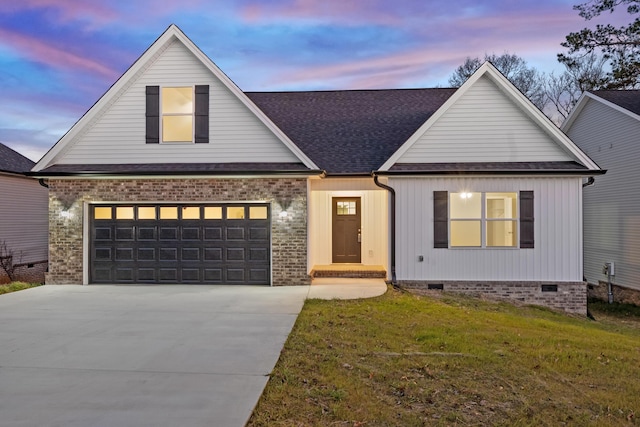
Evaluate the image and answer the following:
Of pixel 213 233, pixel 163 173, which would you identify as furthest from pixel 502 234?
pixel 163 173

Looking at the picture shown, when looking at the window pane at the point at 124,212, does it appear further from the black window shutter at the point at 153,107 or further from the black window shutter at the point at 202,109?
the black window shutter at the point at 202,109

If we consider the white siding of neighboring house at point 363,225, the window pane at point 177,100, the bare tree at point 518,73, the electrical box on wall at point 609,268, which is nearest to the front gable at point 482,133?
the white siding of neighboring house at point 363,225

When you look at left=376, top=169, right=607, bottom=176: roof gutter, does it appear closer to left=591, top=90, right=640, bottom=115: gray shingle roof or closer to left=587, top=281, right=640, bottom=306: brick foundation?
left=591, top=90, right=640, bottom=115: gray shingle roof

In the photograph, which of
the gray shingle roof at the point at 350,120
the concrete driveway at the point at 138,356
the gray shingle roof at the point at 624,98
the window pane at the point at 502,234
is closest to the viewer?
the concrete driveway at the point at 138,356

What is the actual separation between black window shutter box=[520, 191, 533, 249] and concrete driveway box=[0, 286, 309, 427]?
249 inches

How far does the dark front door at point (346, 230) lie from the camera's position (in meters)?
13.8

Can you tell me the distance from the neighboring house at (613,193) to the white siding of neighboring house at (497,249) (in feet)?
16.8

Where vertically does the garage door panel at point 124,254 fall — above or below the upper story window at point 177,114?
below

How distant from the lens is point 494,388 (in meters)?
4.71

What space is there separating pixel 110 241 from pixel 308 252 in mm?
5656

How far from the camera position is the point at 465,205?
11.7 meters

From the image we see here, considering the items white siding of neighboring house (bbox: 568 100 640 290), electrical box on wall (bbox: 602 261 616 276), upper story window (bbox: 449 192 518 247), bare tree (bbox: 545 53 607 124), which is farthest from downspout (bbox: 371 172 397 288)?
bare tree (bbox: 545 53 607 124)

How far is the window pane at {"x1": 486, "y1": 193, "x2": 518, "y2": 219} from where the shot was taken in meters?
11.6

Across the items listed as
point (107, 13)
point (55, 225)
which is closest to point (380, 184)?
point (55, 225)
